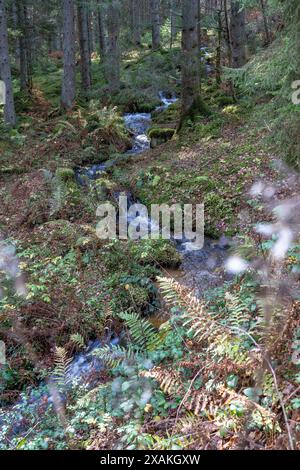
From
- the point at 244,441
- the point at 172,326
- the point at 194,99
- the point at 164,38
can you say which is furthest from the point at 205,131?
the point at 164,38

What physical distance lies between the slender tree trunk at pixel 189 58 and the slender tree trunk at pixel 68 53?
18.6ft

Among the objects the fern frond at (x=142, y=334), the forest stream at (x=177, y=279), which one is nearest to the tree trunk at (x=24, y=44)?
the forest stream at (x=177, y=279)

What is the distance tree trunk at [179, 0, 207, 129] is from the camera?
11.6 m

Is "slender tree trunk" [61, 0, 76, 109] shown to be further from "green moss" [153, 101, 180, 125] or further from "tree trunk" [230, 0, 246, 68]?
"tree trunk" [230, 0, 246, 68]

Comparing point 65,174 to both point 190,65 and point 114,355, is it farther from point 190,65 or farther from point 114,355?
point 114,355

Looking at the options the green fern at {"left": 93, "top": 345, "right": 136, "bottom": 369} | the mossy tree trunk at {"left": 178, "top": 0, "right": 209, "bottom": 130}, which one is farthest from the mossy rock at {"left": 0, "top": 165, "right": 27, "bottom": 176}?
the green fern at {"left": 93, "top": 345, "right": 136, "bottom": 369}

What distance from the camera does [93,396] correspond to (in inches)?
169

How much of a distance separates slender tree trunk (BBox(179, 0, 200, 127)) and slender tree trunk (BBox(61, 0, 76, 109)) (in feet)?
18.6

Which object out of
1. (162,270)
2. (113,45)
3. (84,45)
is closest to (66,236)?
(162,270)

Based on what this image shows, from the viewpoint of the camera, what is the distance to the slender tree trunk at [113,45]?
1666 centimetres

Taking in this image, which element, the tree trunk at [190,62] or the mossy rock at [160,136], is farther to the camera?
the mossy rock at [160,136]

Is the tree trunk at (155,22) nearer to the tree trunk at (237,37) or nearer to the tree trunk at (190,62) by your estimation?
the tree trunk at (237,37)

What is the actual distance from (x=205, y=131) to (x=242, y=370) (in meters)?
9.37

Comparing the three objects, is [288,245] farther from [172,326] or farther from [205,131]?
[205,131]
